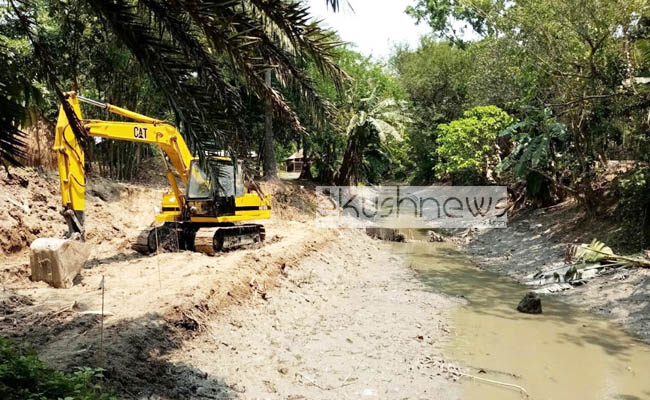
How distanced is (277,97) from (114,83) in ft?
41.1

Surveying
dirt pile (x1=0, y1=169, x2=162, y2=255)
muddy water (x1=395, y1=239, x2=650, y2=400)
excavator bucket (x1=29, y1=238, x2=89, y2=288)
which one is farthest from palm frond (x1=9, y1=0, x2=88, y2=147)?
dirt pile (x1=0, y1=169, x2=162, y2=255)

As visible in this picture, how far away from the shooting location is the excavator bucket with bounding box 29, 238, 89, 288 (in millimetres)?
7852

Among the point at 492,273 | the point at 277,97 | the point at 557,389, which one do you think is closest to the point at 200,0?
the point at 277,97

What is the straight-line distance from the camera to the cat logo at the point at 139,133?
9.69m

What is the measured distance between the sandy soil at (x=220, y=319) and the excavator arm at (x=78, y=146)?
1296 mm

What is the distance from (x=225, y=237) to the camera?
11359mm

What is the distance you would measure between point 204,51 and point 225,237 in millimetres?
7257

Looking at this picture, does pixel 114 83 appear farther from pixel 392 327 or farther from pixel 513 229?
pixel 513 229

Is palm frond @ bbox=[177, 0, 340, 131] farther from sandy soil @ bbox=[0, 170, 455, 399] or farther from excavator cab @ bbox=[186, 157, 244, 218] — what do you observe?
excavator cab @ bbox=[186, 157, 244, 218]

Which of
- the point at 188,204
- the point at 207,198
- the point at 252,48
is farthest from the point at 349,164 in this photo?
the point at 252,48

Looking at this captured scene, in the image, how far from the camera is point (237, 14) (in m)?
4.23

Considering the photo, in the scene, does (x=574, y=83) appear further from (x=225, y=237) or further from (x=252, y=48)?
(x=252, y=48)

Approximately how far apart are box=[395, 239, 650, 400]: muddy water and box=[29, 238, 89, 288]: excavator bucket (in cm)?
626

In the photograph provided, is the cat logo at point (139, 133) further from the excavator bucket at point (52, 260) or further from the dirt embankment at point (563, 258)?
the dirt embankment at point (563, 258)
